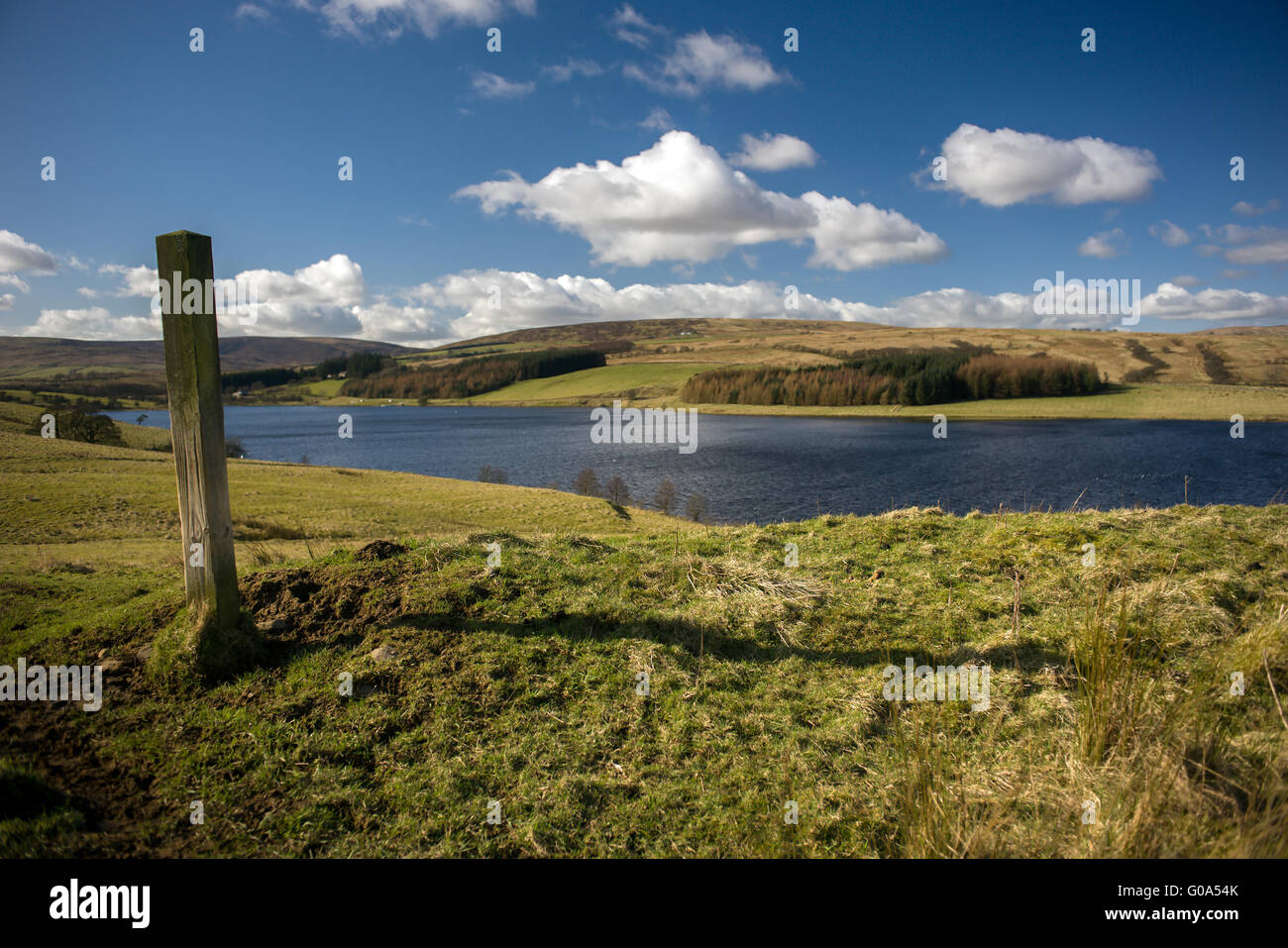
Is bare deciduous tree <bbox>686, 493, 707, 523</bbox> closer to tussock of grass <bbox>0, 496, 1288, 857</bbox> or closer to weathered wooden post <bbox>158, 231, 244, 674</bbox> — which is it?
tussock of grass <bbox>0, 496, 1288, 857</bbox>

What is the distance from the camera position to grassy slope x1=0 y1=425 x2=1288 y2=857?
390 cm

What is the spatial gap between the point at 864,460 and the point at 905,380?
7334cm

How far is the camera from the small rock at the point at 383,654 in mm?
5840

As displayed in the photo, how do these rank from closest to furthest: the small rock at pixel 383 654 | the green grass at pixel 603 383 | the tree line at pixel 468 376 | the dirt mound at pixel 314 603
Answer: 1. the small rock at pixel 383 654
2. the dirt mound at pixel 314 603
3. the green grass at pixel 603 383
4. the tree line at pixel 468 376

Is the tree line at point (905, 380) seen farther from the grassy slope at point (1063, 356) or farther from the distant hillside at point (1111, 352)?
the distant hillside at point (1111, 352)

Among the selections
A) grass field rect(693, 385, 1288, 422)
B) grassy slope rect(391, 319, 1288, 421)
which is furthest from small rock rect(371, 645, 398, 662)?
grassy slope rect(391, 319, 1288, 421)

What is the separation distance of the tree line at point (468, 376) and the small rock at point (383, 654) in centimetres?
17653

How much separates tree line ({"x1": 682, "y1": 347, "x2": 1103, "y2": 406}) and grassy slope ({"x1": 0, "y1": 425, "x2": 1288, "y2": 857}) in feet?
407

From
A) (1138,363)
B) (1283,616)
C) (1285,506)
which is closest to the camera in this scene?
(1283,616)

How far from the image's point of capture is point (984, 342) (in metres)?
156

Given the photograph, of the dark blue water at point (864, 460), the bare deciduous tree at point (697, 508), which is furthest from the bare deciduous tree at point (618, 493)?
the bare deciduous tree at point (697, 508)
